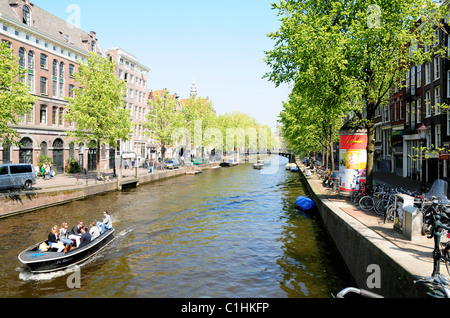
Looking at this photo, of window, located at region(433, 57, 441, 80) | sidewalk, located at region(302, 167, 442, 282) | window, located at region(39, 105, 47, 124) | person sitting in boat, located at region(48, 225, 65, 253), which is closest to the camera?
sidewalk, located at region(302, 167, 442, 282)

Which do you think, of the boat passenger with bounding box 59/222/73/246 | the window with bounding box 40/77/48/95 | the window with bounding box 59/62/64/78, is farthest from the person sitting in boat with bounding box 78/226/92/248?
the window with bounding box 59/62/64/78

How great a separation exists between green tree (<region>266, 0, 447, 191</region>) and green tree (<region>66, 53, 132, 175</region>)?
80.0ft

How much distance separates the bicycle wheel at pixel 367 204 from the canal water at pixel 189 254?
2.58 m

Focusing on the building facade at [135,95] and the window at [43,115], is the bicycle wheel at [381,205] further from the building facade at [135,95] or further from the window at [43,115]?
the building facade at [135,95]

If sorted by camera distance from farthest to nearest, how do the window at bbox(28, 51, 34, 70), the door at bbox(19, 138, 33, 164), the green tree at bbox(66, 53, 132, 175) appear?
the window at bbox(28, 51, 34, 70) → the door at bbox(19, 138, 33, 164) → the green tree at bbox(66, 53, 132, 175)

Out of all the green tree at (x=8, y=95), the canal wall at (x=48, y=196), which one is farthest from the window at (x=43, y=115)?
the green tree at (x=8, y=95)

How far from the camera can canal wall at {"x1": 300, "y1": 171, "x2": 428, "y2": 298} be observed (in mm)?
8445

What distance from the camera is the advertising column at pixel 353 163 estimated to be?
910 inches

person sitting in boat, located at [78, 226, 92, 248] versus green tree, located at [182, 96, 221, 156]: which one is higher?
green tree, located at [182, 96, 221, 156]

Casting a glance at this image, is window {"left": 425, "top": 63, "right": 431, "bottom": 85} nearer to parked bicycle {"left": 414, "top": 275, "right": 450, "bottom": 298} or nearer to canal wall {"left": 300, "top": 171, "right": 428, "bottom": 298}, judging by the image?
canal wall {"left": 300, "top": 171, "right": 428, "bottom": 298}

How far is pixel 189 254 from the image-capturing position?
16984 mm

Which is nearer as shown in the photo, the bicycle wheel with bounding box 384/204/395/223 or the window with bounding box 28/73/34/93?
the bicycle wheel with bounding box 384/204/395/223

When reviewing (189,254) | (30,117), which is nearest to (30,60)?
(30,117)

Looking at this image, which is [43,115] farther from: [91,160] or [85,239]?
[85,239]
